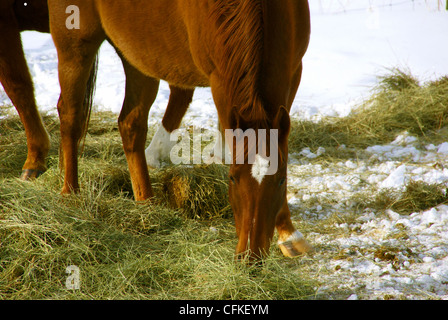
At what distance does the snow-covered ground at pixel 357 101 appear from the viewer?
237 centimetres

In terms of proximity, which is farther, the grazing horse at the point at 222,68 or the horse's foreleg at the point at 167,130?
the horse's foreleg at the point at 167,130

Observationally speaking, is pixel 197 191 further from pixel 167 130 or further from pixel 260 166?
pixel 260 166

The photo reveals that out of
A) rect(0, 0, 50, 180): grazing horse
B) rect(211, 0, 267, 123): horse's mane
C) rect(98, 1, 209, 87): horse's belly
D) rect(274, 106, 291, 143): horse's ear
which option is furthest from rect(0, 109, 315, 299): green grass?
rect(98, 1, 209, 87): horse's belly

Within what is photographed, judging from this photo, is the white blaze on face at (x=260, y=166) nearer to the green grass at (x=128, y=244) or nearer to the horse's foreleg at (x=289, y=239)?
the green grass at (x=128, y=244)

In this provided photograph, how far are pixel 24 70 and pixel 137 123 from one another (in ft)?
3.69

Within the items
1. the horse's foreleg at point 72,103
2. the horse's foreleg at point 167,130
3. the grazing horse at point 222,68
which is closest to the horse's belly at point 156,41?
the grazing horse at point 222,68

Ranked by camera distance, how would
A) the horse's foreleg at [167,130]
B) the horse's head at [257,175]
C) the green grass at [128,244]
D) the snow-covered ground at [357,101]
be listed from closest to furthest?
1. the horse's head at [257,175]
2. the green grass at [128,244]
3. the snow-covered ground at [357,101]
4. the horse's foreleg at [167,130]

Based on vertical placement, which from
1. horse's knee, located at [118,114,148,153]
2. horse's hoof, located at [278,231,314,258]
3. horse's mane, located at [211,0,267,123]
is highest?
horse's mane, located at [211,0,267,123]

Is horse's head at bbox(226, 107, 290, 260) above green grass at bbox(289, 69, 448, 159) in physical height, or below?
below

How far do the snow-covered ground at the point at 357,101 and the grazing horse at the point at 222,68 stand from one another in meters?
0.44

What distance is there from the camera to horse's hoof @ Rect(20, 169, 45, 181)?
3.58 metres

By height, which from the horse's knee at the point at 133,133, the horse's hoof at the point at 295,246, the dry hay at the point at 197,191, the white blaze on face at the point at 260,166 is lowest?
the horse's hoof at the point at 295,246

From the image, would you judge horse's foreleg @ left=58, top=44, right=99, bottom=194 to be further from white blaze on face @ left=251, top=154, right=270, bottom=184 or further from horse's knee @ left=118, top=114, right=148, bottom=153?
white blaze on face @ left=251, top=154, right=270, bottom=184

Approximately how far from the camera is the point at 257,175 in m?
1.99
